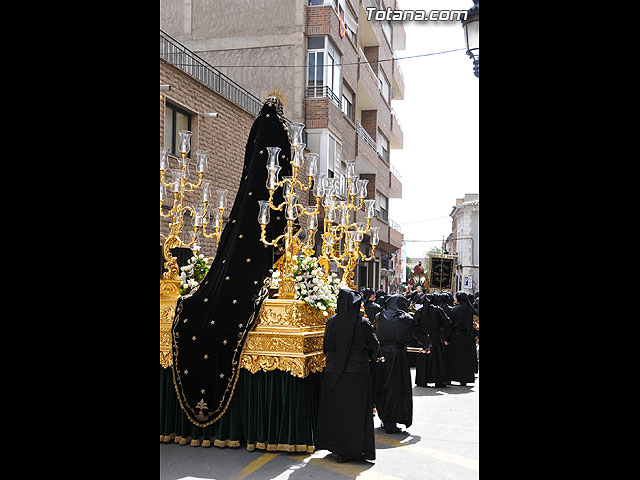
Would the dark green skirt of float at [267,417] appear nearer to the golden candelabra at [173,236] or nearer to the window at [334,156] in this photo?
the golden candelabra at [173,236]

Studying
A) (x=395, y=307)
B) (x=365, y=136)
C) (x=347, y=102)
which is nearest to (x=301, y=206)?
(x=395, y=307)

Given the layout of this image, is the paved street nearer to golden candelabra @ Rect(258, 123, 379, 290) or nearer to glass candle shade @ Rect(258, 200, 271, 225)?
golden candelabra @ Rect(258, 123, 379, 290)

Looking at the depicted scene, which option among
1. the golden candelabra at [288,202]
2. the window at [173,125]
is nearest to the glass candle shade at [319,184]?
the golden candelabra at [288,202]

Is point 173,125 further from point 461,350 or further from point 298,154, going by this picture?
point 461,350

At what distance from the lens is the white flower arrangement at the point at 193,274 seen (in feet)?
26.8

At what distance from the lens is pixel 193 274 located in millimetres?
8438

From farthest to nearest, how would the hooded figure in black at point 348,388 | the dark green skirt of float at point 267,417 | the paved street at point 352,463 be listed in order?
the dark green skirt of float at point 267,417, the hooded figure in black at point 348,388, the paved street at point 352,463

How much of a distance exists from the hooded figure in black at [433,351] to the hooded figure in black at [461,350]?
0.30 metres

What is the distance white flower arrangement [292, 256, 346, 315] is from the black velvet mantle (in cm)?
39

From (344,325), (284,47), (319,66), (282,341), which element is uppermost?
(284,47)

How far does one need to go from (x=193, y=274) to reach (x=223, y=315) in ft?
4.66
